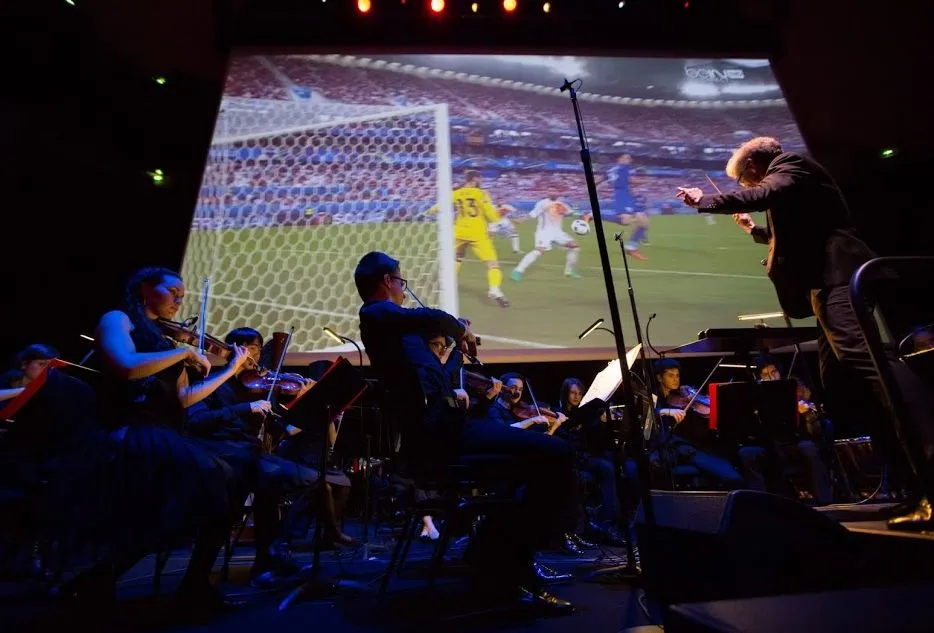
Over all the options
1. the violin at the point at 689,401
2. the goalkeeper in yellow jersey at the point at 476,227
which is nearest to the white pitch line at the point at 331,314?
the goalkeeper in yellow jersey at the point at 476,227

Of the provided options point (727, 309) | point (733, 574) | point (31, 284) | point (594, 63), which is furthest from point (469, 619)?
point (31, 284)

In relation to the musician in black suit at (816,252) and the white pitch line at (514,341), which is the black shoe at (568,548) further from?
the musician in black suit at (816,252)

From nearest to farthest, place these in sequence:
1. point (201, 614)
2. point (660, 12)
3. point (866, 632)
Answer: point (866, 632) → point (201, 614) → point (660, 12)

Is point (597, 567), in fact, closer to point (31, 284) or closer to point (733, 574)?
point (733, 574)

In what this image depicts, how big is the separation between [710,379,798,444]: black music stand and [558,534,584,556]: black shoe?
1.35m

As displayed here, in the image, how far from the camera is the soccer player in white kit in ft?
17.7

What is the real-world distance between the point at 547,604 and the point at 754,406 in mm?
1999

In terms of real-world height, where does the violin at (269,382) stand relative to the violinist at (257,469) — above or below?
above

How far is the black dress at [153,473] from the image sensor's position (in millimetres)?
2125

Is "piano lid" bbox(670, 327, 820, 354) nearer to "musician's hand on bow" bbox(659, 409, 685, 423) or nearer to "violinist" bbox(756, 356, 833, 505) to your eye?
"musician's hand on bow" bbox(659, 409, 685, 423)

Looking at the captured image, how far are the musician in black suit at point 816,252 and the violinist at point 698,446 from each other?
206cm

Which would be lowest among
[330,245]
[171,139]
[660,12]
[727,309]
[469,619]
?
[469,619]

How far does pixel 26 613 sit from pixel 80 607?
0.46 metres

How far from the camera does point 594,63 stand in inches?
238
